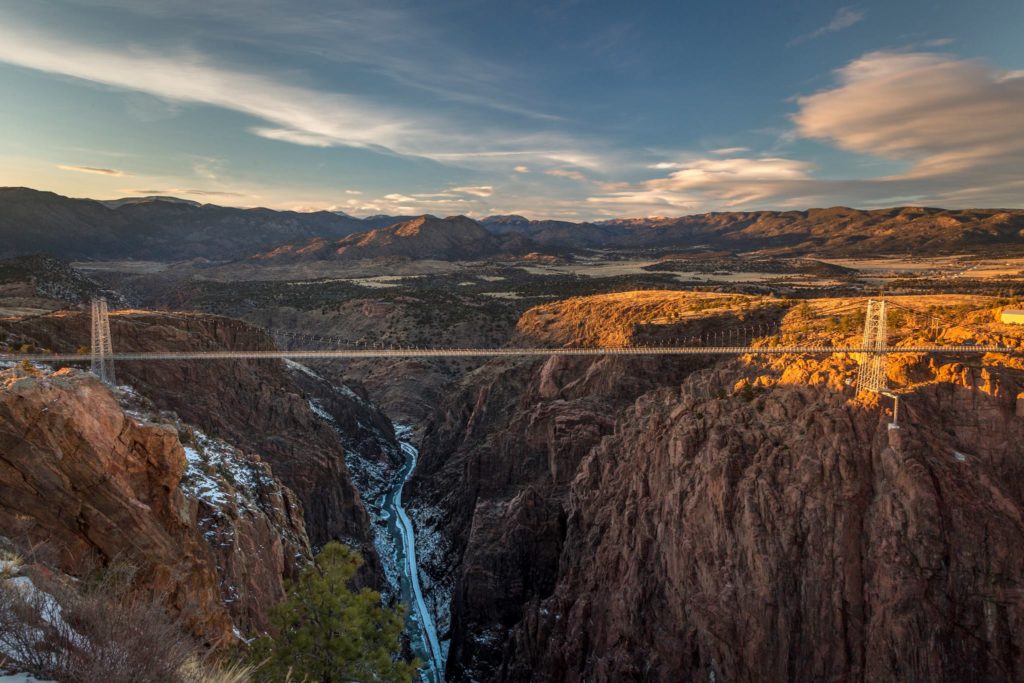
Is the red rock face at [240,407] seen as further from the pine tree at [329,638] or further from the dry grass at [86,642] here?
the dry grass at [86,642]

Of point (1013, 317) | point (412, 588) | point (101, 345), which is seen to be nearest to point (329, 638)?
point (101, 345)

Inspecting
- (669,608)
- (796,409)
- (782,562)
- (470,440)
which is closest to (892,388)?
(796,409)

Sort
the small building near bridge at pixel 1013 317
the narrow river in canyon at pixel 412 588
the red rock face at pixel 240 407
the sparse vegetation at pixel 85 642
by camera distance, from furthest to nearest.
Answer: the red rock face at pixel 240 407 → the narrow river in canyon at pixel 412 588 → the small building near bridge at pixel 1013 317 → the sparse vegetation at pixel 85 642

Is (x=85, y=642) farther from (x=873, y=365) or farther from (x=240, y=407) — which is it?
(x=240, y=407)

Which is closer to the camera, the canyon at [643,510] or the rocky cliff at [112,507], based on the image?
the rocky cliff at [112,507]

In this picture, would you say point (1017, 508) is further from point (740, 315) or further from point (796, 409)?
point (740, 315)

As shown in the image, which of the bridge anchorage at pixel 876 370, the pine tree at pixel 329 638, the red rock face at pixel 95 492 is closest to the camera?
the pine tree at pixel 329 638

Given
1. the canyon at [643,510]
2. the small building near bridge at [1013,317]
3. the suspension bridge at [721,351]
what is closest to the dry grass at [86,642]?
the canyon at [643,510]

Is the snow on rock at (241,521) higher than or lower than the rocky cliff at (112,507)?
lower
